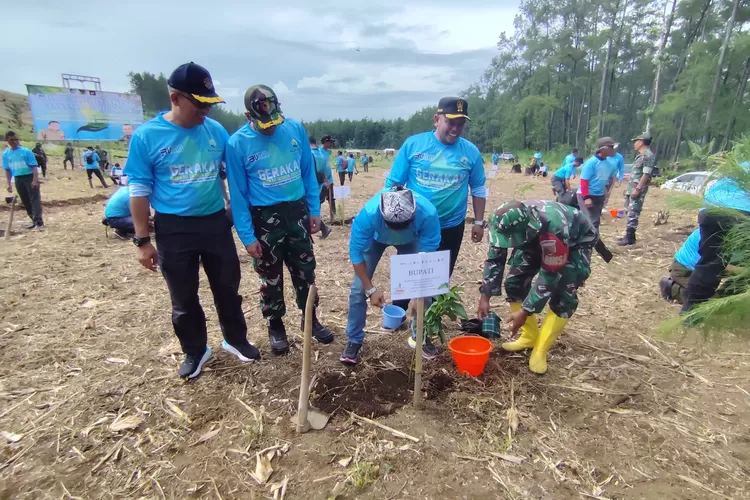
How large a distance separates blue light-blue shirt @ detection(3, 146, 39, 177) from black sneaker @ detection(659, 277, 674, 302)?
11.5m

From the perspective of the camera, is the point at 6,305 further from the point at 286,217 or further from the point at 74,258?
the point at 286,217

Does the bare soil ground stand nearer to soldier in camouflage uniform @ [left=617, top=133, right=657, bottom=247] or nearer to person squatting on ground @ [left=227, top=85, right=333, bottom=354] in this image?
person squatting on ground @ [left=227, top=85, right=333, bottom=354]

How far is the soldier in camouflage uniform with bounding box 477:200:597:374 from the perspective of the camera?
2.89 m

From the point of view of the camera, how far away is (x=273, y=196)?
3.09 m

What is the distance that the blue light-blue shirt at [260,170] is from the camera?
9.67 ft

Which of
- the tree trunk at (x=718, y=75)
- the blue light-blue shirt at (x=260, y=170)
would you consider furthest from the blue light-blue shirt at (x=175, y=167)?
the tree trunk at (x=718, y=75)

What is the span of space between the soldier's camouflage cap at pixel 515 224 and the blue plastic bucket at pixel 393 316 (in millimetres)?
1085

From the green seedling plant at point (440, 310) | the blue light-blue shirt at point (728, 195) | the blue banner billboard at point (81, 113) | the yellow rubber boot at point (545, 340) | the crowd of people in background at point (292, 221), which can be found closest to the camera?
the blue light-blue shirt at point (728, 195)

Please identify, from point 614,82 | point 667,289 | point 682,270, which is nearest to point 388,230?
point 682,270

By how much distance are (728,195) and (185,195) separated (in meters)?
3.53

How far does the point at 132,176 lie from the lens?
102 inches

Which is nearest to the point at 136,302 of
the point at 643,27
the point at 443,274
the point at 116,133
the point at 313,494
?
the point at 313,494

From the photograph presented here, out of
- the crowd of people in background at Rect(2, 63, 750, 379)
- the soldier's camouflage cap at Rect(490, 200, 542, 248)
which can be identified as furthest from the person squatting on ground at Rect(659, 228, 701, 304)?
Answer: the soldier's camouflage cap at Rect(490, 200, 542, 248)

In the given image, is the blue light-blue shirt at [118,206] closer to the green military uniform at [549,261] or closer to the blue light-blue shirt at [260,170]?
the blue light-blue shirt at [260,170]
